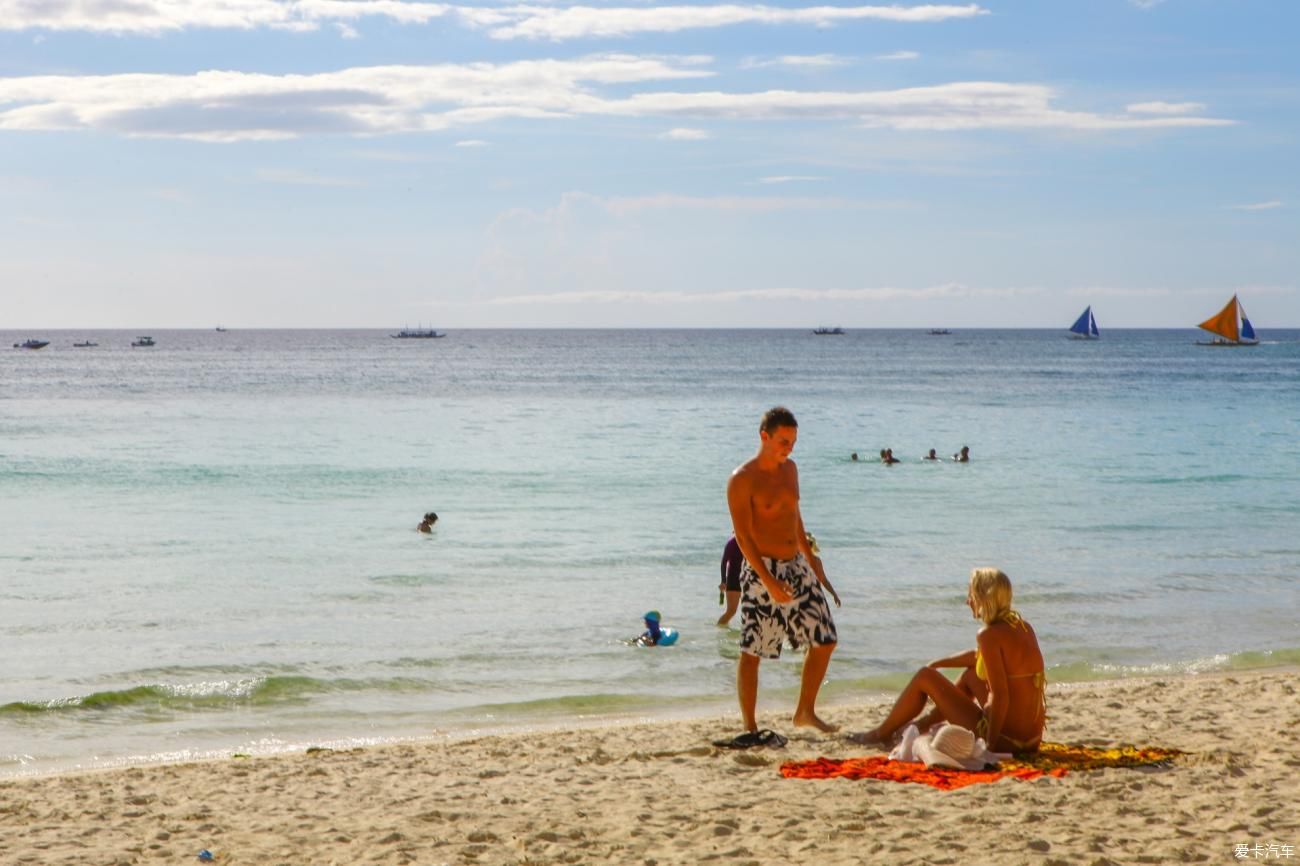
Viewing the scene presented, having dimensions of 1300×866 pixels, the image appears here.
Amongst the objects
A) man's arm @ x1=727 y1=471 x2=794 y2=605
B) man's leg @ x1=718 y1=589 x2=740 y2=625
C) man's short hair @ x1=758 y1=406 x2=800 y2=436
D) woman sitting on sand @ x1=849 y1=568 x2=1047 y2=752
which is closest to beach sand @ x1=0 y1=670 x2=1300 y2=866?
woman sitting on sand @ x1=849 y1=568 x2=1047 y2=752

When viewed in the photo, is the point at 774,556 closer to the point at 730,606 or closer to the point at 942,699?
the point at 942,699

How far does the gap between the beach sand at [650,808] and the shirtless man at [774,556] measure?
69 cm

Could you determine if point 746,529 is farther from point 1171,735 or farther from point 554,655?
point 554,655

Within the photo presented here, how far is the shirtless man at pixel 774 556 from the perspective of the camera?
6.83m

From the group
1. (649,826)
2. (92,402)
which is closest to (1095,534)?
(649,826)

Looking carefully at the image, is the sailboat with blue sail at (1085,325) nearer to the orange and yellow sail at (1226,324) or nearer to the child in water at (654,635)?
the orange and yellow sail at (1226,324)

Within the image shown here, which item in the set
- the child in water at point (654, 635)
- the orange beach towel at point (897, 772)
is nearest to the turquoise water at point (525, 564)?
the child in water at point (654, 635)

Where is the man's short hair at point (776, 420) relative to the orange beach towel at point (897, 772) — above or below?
above

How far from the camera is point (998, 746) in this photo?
6.67m

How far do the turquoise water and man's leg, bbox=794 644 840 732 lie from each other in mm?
1909

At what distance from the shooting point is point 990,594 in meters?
6.39

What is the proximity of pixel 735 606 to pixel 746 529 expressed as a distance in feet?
15.4

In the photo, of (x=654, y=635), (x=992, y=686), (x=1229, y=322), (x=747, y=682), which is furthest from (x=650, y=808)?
(x=1229, y=322)

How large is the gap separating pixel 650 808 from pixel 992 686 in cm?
183
